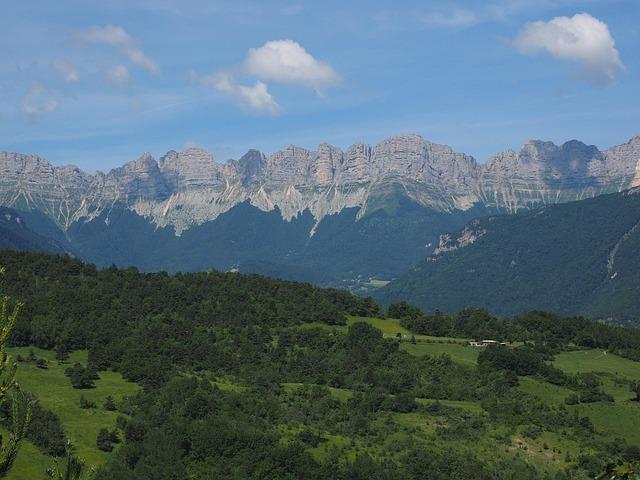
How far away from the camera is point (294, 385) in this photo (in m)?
147

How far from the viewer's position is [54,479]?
19578 millimetres

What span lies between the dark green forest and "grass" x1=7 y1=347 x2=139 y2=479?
208 centimetres

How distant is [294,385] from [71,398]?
38366 millimetres

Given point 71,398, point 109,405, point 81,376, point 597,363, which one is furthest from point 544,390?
point 71,398

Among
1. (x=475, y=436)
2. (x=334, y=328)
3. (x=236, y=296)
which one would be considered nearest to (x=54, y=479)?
(x=475, y=436)

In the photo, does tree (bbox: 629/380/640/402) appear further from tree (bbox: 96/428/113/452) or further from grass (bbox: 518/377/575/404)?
tree (bbox: 96/428/113/452)

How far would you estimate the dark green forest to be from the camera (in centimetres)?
10838

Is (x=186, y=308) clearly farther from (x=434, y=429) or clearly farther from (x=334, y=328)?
(x=434, y=429)

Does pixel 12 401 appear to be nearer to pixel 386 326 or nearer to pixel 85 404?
pixel 85 404

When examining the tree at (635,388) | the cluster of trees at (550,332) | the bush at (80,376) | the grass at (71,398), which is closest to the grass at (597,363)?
the cluster of trees at (550,332)

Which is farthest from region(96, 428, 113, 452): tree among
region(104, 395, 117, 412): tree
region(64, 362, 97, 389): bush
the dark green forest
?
region(64, 362, 97, 389): bush

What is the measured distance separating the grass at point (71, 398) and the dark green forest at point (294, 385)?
81.8 inches

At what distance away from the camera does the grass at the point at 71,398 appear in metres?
106

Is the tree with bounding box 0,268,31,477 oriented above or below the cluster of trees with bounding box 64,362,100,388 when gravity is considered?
above
